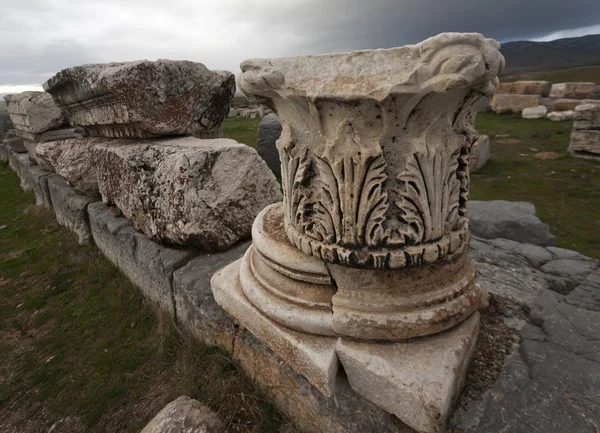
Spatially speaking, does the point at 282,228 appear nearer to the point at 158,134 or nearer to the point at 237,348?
the point at 237,348

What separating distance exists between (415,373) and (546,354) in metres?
0.65

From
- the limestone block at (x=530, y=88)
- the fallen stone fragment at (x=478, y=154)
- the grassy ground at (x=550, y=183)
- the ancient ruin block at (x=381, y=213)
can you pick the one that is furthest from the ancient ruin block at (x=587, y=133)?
the limestone block at (x=530, y=88)

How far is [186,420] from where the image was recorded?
1.54 metres

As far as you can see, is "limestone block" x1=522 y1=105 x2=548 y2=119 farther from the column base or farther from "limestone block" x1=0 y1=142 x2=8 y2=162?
"limestone block" x1=0 y1=142 x2=8 y2=162

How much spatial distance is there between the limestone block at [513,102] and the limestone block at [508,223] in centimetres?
1224

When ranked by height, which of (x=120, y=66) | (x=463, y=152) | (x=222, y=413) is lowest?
(x=222, y=413)

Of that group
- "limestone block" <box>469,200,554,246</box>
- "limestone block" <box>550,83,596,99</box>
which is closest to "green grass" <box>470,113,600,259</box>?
"limestone block" <box>469,200,554,246</box>

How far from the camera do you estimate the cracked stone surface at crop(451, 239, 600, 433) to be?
1177mm

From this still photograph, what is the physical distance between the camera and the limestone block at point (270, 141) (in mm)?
6805

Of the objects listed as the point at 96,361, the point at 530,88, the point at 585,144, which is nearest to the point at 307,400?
the point at 96,361

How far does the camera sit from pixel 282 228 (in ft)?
6.06

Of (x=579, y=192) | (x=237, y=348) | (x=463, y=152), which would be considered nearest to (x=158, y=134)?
(x=237, y=348)

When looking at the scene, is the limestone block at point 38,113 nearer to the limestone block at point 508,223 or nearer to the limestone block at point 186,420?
the limestone block at point 186,420

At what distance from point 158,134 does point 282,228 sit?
5.36 ft
